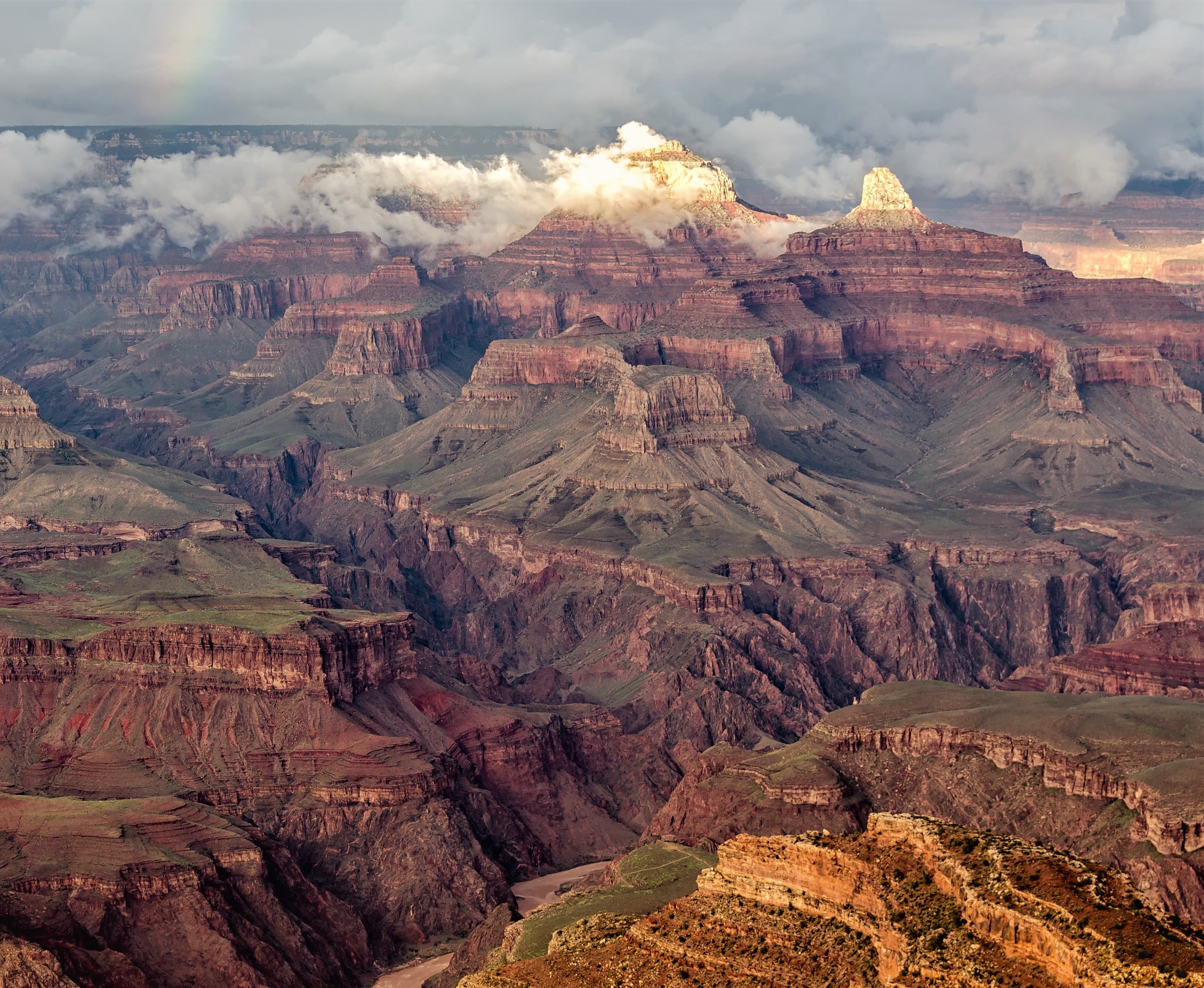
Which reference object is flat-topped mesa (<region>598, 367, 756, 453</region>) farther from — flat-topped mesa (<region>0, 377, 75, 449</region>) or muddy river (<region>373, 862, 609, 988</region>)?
muddy river (<region>373, 862, 609, 988</region>)

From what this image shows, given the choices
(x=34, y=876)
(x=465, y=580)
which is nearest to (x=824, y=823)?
(x=34, y=876)

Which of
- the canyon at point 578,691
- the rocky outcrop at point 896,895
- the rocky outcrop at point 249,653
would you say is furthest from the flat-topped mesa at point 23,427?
the rocky outcrop at point 896,895

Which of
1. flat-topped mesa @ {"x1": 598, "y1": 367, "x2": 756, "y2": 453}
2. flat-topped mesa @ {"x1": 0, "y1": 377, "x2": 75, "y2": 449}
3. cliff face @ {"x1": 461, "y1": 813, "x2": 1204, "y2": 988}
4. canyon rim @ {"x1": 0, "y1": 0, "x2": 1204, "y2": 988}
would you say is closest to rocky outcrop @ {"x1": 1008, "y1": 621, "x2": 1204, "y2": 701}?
canyon rim @ {"x1": 0, "y1": 0, "x2": 1204, "y2": 988}

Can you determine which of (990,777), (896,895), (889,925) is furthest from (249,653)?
(889,925)

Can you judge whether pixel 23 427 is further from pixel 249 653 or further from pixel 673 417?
pixel 249 653

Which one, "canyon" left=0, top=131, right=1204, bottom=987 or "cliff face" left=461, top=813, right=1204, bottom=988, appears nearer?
"cliff face" left=461, top=813, right=1204, bottom=988

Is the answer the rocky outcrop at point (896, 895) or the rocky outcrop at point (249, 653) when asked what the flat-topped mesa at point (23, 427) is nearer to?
the rocky outcrop at point (249, 653)
